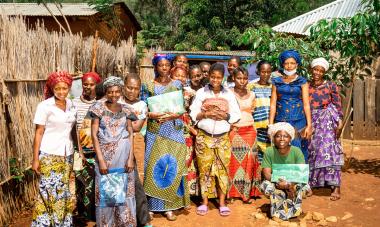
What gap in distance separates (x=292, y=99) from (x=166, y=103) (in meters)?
1.51

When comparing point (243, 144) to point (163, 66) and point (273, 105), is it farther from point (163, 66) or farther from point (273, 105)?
point (163, 66)

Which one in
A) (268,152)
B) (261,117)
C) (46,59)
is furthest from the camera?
(46,59)

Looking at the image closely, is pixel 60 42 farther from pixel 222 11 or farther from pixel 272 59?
pixel 222 11

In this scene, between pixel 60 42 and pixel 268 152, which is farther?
pixel 60 42

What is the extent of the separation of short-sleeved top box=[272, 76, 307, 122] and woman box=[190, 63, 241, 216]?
23.3 inches

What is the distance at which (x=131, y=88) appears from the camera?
150 inches

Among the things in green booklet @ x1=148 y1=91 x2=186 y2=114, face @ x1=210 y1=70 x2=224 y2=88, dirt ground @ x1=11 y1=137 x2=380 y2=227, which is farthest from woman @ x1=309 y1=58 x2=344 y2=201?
green booklet @ x1=148 y1=91 x2=186 y2=114

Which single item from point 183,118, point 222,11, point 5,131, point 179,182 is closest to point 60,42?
point 5,131

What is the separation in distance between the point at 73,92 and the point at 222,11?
46.3 feet

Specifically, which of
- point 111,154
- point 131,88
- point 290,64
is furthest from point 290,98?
point 111,154

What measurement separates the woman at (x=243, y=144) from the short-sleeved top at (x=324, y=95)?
0.77 m

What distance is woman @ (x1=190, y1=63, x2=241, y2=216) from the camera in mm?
4188

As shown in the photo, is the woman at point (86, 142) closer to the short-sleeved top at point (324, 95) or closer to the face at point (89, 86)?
the face at point (89, 86)

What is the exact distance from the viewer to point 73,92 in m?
5.99
